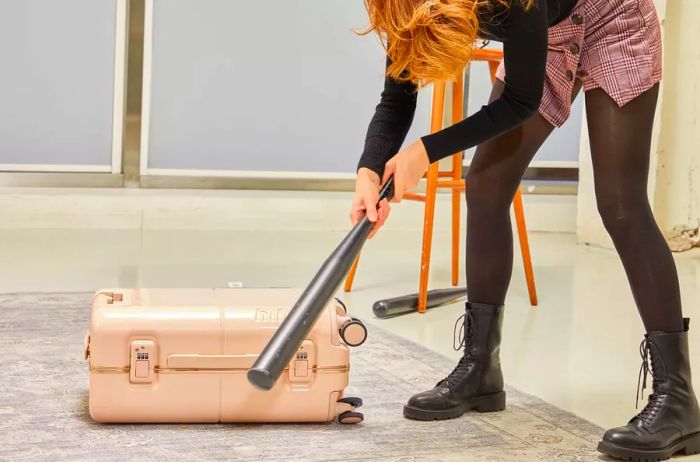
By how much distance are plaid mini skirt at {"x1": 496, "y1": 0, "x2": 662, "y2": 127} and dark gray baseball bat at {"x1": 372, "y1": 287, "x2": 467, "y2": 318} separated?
1238 mm

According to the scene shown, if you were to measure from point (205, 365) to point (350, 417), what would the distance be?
0.28m

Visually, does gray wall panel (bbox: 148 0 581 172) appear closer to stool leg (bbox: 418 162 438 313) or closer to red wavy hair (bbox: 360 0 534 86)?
stool leg (bbox: 418 162 438 313)

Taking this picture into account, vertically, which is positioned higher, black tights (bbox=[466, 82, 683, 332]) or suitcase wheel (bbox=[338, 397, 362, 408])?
black tights (bbox=[466, 82, 683, 332])

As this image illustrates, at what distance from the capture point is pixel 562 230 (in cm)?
537

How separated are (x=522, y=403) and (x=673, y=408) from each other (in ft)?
1.23

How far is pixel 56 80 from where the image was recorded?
15.4 ft

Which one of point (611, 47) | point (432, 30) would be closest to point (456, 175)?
point (611, 47)

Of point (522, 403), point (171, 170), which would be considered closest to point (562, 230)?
point (171, 170)

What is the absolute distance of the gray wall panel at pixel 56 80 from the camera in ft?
15.3

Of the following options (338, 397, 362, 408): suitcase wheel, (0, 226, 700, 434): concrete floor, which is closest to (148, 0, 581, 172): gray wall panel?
(0, 226, 700, 434): concrete floor

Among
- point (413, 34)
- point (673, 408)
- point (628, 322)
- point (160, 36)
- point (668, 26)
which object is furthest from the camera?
point (160, 36)

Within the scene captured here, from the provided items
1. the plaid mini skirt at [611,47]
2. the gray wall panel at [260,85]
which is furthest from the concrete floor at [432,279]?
the plaid mini skirt at [611,47]

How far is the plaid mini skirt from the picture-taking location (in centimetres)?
179

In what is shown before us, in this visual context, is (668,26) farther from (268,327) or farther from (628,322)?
(268,327)
